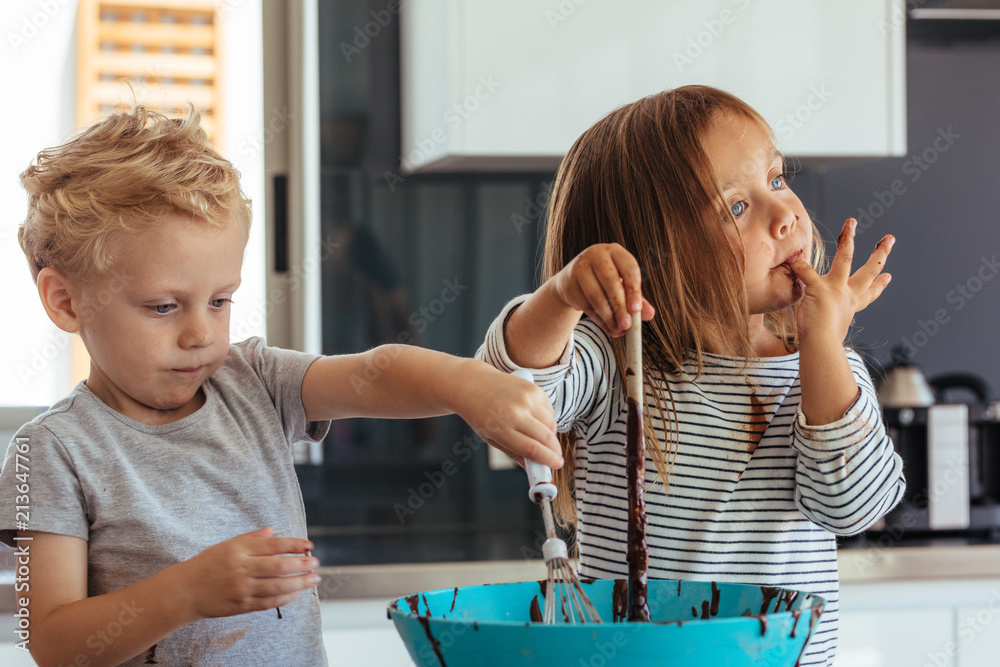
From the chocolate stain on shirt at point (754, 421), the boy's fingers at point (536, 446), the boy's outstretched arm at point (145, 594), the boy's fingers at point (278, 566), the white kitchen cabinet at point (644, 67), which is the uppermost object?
the white kitchen cabinet at point (644, 67)

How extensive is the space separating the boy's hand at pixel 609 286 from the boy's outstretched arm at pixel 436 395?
0.08m

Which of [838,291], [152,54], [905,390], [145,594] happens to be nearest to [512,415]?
[145,594]

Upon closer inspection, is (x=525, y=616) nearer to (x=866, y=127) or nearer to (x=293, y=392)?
(x=293, y=392)

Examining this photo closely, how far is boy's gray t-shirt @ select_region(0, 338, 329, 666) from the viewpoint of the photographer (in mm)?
734

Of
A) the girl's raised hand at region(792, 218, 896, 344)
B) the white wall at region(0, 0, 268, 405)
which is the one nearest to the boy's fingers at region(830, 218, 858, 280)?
the girl's raised hand at region(792, 218, 896, 344)

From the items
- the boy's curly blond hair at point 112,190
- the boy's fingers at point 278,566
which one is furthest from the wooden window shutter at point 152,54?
the boy's fingers at point 278,566

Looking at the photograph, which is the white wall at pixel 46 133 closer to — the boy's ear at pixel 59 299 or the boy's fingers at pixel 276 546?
the boy's ear at pixel 59 299

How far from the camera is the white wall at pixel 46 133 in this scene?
5.97 feet

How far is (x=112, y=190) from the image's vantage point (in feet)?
2.44

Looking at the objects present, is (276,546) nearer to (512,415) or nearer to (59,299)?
(512,415)

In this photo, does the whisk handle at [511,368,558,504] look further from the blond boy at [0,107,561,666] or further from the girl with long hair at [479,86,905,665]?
the girl with long hair at [479,86,905,665]

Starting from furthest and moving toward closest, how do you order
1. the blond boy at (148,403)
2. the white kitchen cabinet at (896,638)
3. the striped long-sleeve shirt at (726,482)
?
the white kitchen cabinet at (896,638) < the striped long-sleeve shirt at (726,482) < the blond boy at (148,403)

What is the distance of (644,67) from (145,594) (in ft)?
4.09

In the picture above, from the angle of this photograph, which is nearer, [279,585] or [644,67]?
[279,585]
